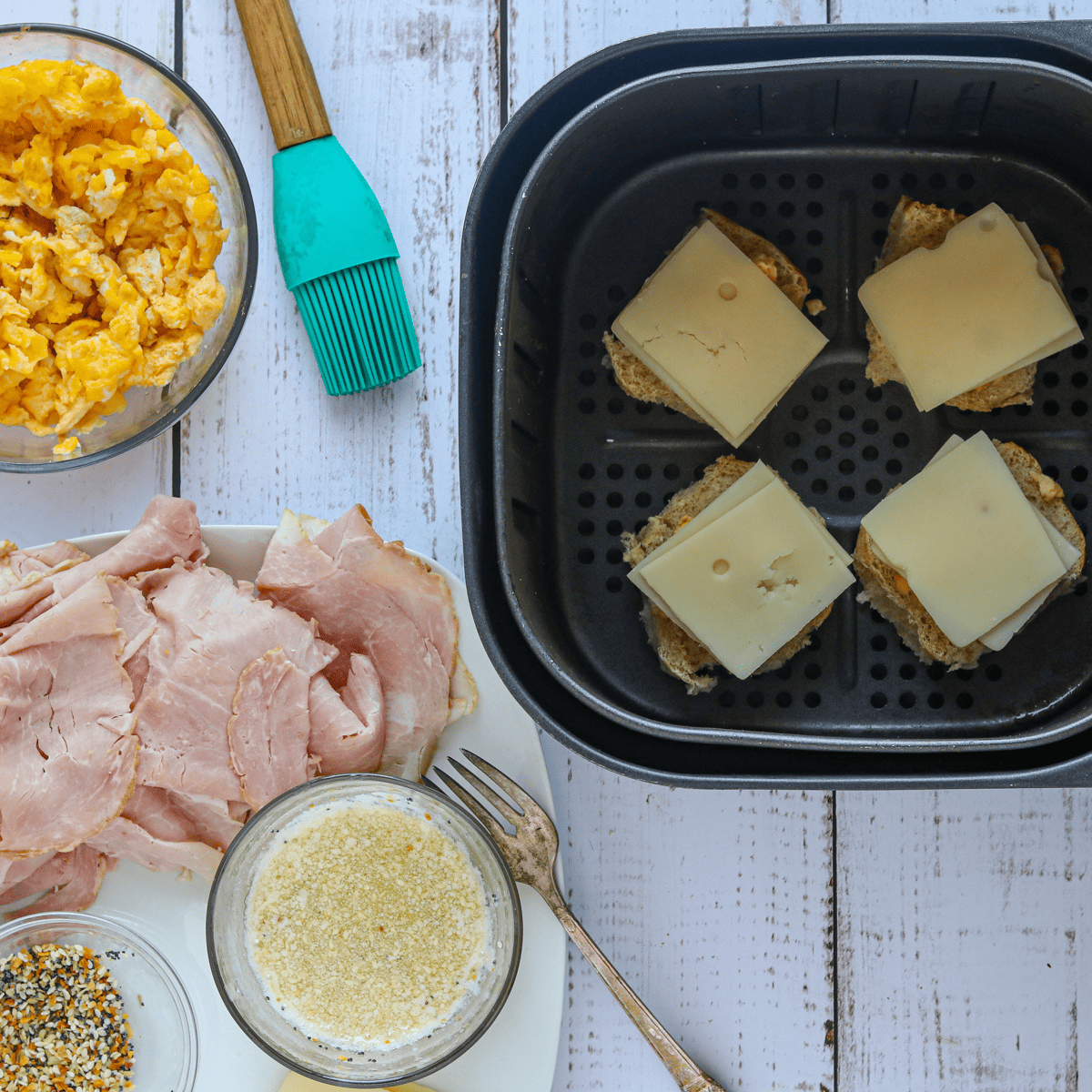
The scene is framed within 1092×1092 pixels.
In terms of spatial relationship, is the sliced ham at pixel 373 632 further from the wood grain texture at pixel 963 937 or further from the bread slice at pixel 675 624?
the wood grain texture at pixel 963 937

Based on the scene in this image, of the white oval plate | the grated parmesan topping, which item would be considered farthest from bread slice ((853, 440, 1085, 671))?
the grated parmesan topping

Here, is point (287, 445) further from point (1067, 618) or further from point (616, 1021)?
point (1067, 618)

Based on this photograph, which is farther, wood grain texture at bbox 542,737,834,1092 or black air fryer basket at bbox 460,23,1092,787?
wood grain texture at bbox 542,737,834,1092

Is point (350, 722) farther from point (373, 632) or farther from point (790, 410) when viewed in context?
point (790, 410)

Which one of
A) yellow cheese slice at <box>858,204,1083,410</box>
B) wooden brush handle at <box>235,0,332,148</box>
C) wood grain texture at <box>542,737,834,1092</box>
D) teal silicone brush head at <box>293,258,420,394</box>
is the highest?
wooden brush handle at <box>235,0,332,148</box>

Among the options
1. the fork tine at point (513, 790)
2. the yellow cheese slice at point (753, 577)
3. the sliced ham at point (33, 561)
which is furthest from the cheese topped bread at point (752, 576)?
the sliced ham at point (33, 561)

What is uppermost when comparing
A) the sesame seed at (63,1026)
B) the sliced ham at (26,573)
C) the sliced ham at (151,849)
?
the sliced ham at (26,573)

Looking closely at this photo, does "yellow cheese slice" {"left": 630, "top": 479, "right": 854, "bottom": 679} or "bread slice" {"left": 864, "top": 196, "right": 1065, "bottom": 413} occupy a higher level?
"bread slice" {"left": 864, "top": 196, "right": 1065, "bottom": 413}

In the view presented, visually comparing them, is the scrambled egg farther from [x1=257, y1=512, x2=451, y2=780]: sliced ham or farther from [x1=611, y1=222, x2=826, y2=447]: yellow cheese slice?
[x1=611, y1=222, x2=826, y2=447]: yellow cheese slice
